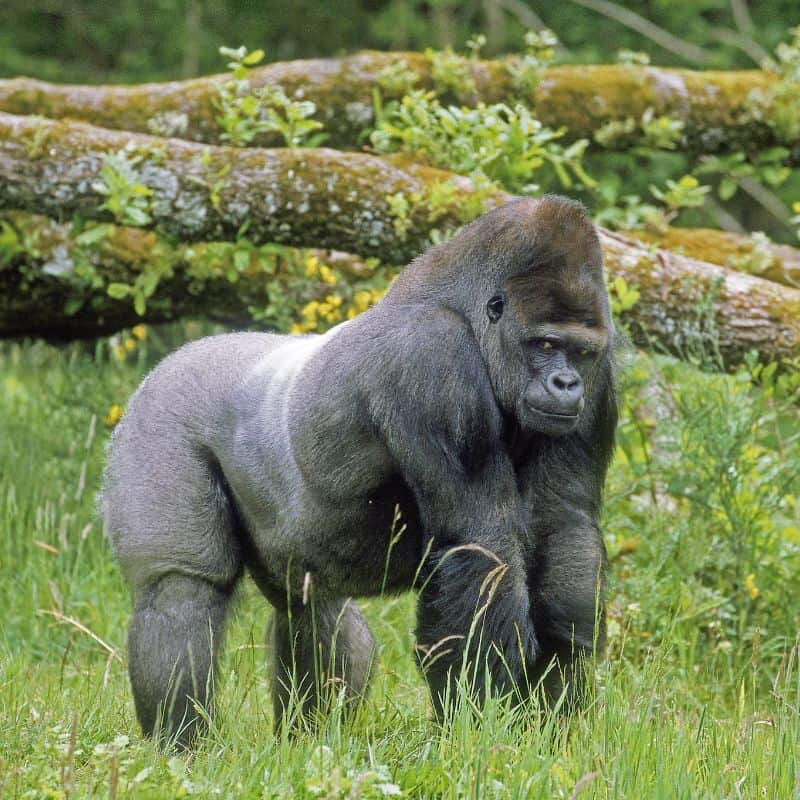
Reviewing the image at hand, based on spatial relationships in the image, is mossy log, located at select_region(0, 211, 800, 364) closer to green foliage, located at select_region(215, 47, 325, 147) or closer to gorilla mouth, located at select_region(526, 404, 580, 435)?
green foliage, located at select_region(215, 47, 325, 147)

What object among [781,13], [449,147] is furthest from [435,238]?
[781,13]

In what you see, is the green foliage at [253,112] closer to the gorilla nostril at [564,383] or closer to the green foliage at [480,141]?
the green foliage at [480,141]

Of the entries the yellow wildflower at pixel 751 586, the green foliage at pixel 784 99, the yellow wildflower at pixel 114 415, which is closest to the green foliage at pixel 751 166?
the green foliage at pixel 784 99

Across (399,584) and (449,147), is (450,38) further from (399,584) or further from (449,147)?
(399,584)

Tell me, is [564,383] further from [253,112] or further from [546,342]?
[253,112]

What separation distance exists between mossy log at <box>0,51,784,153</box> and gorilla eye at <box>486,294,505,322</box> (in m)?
3.03

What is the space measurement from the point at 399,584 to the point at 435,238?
168cm

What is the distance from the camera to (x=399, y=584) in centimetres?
341

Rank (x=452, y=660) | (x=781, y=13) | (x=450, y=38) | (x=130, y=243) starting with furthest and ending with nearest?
(x=781, y=13)
(x=450, y=38)
(x=130, y=243)
(x=452, y=660)

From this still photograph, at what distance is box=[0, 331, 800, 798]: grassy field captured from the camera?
2.53 m

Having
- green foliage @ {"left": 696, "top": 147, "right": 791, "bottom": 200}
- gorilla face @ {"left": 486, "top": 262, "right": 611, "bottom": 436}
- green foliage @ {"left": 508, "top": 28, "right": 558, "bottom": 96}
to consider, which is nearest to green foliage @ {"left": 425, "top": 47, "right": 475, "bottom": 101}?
green foliage @ {"left": 508, "top": 28, "right": 558, "bottom": 96}

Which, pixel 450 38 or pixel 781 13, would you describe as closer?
pixel 450 38

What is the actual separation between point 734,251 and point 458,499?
320cm

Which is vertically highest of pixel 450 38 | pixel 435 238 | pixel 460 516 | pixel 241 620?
pixel 450 38
